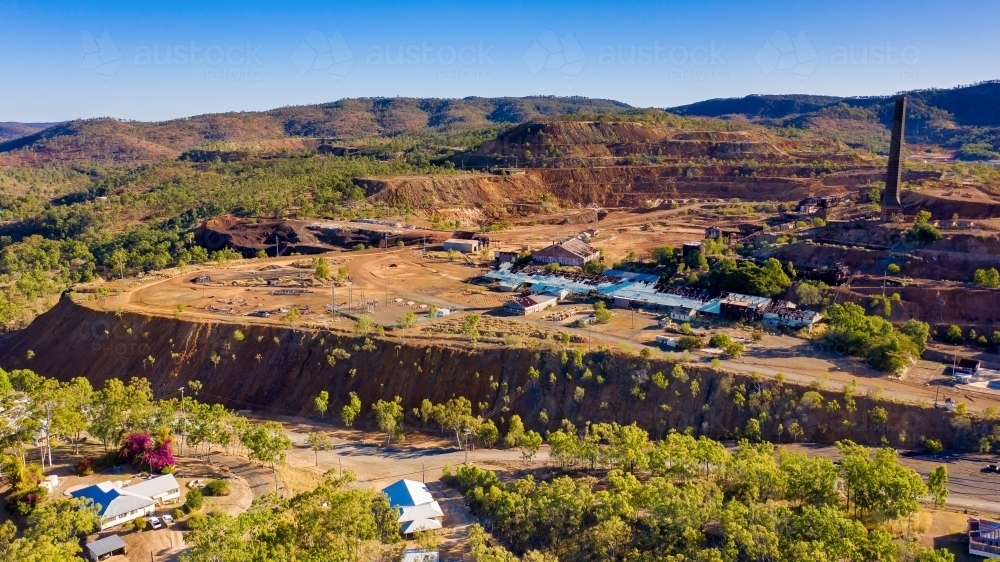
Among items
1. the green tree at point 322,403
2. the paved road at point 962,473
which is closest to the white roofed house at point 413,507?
the green tree at point 322,403

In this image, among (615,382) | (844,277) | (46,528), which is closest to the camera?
(46,528)

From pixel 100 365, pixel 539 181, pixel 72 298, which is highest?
pixel 539 181

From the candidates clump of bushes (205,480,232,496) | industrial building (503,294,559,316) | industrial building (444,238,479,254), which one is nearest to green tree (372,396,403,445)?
clump of bushes (205,480,232,496)

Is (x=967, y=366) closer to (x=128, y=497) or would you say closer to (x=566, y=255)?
(x=566, y=255)

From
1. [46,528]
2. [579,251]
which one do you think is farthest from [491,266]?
[46,528]

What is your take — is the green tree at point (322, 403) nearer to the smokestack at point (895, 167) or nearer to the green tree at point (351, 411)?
the green tree at point (351, 411)

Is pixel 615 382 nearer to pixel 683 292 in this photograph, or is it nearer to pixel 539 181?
pixel 683 292

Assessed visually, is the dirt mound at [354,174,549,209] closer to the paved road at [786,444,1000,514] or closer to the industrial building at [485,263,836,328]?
the industrial building at [485,263,836,328]
